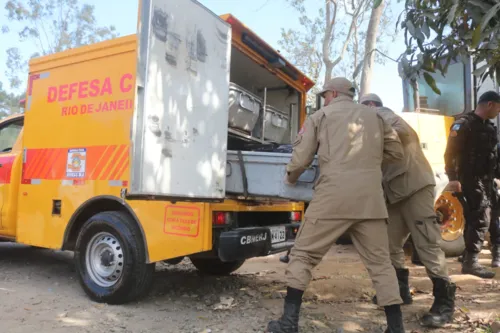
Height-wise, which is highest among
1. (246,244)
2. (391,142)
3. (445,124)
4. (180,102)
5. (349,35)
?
(349,35)

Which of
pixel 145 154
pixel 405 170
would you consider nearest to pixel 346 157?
pixel 405 170

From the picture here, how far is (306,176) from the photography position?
326 centimetres

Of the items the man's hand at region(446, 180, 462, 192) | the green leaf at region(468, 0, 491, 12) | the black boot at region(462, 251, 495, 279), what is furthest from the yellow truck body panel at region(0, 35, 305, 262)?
the green leaf at region(468, 0, 491, 12)

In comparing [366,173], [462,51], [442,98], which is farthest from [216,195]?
[442,98]

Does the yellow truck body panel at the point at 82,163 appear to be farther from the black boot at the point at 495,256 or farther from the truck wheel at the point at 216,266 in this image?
the black boot at the point at 495,256

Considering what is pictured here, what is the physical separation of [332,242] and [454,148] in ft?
6.84

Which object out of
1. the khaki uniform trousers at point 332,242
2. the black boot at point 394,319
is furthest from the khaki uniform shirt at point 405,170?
the black boot at point 394,319

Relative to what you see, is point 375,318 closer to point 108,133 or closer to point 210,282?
point 210,282

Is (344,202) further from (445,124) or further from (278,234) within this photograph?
(445,124)

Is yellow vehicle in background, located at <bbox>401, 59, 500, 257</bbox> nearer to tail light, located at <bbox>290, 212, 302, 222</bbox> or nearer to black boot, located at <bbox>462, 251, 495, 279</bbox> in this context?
black boot, located at <bbox>462, 251, 495, 279</bbox>

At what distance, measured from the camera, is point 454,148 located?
416 centimetres

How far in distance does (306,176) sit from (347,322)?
1.12 m

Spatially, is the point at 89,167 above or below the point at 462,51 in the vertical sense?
below

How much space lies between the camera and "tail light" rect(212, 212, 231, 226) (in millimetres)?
3381
